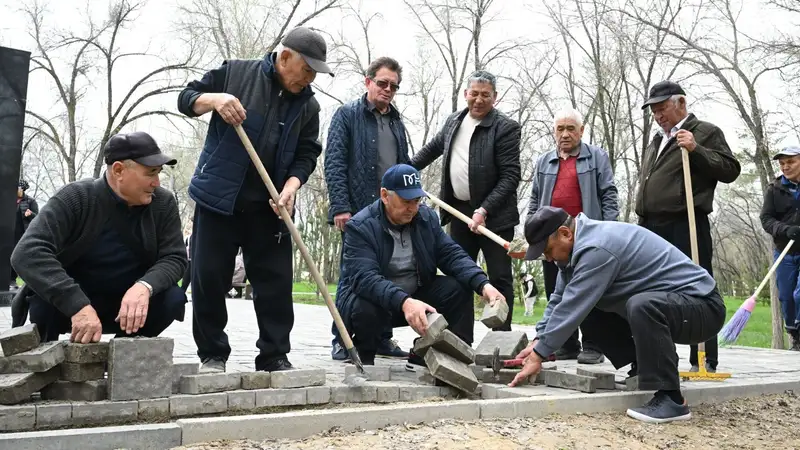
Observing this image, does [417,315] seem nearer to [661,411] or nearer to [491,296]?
[491,296]

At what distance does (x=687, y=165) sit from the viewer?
17.2 ft

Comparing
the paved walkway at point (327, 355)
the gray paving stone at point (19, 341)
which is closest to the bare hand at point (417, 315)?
the paved walkway at point (327, 355)

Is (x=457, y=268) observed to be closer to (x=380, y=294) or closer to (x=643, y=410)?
(x=380, y=294)

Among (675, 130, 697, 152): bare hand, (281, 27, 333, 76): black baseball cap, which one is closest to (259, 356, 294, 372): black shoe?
(281, 27, 333, 76): black baseball cap

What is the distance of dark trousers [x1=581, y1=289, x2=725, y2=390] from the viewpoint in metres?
4.08

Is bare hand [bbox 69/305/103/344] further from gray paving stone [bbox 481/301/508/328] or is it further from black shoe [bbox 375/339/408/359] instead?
black shoe [bbox 375/339/408/359]

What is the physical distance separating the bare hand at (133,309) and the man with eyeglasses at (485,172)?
2.73m

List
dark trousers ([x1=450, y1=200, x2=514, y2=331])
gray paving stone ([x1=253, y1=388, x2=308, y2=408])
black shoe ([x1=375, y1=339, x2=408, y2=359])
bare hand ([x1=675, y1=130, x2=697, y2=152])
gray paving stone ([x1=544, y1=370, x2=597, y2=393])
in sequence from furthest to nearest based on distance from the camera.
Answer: black shoe ([x1=375, y1=339, x2=408, y2=359]), dark trousers ([x1=450, y1=200, x2=514, y2=331]), bare hand ([x1=675, y1=130, x2=697, y2=152]), gray paving stone ([x1=544, y1=370, x2=597, y2=393]), gray paving stone ([x1=253, y1=388, x2=308, y2=408])

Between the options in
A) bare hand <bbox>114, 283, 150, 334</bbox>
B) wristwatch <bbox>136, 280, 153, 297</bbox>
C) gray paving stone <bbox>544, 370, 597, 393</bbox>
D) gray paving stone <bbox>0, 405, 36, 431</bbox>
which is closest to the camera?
gray paving stone <bbox>0, 405, 36, 431</bbox>

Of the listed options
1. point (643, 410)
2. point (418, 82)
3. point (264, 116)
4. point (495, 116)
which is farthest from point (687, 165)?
point (418, 82)

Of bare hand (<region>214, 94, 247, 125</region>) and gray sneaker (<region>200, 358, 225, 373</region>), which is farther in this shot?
gray sneaker (<region>200, 358, 225, 373</region>)

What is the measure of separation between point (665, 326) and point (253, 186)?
2.46 metres

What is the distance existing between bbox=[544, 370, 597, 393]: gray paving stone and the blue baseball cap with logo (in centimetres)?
141

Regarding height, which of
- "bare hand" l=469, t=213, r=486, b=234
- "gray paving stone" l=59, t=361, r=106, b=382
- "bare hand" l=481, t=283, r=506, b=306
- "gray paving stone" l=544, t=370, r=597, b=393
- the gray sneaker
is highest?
"bare hand" l=469, t=213, r=486, b=234
